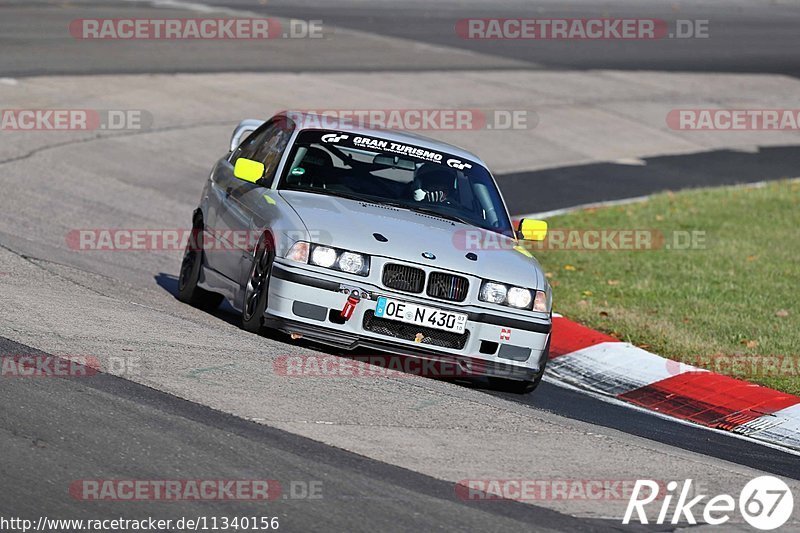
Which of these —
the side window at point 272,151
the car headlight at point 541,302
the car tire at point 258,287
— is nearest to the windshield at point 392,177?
the side window at point 272,151

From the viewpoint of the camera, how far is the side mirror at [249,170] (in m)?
9.53

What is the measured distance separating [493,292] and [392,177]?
1.53 m

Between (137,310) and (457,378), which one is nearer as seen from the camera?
(137,310)

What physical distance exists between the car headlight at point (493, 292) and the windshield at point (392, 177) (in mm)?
979

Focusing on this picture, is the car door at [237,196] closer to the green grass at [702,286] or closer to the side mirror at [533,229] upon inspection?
the side mirror at [533,229]

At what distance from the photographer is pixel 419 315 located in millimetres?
8359

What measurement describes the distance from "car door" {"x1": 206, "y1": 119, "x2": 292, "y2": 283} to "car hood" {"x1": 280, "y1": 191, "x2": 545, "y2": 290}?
41 centimetres

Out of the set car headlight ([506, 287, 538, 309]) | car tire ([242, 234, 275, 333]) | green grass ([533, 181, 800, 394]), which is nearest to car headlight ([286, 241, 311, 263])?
car tire ([242, 234, 275, 333])

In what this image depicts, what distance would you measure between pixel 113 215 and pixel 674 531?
31.0ft

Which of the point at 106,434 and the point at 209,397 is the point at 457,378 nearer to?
the point at 209,397

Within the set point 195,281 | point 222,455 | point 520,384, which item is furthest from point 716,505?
point 195,281

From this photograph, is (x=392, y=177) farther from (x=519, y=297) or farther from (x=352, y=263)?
(x=519, y=297)

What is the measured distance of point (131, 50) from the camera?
981 inches

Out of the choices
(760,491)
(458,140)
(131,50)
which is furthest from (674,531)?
(131,50)
